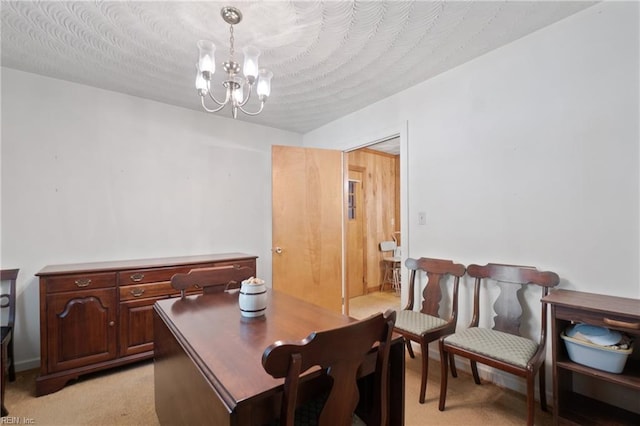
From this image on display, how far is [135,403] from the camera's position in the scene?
2.01 meters

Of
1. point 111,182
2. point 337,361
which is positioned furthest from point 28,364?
point 337,361

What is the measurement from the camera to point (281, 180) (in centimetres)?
345

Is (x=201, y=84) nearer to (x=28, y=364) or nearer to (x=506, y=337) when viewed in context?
(x=506, y=337)

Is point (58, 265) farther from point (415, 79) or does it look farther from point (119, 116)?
point (415, 79)

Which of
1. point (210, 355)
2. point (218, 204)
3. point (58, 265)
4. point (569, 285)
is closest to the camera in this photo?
point (210, 355)

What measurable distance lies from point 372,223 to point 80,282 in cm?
409

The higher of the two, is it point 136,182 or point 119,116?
point 119,116

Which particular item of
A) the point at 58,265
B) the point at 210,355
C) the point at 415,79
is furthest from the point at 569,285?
the point at 58,265

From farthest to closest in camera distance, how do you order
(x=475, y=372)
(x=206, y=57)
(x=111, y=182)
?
(x=111, y=182) < (x=475, y=372) < (x=206, y=57)

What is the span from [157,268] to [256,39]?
79.1 inches

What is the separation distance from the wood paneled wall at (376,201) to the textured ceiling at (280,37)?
244cm

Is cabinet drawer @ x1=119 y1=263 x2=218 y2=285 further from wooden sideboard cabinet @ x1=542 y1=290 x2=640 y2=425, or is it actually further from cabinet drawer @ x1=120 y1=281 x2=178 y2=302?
wooden sideboard cabinet @ x1=542 y1=290 x2=640 y2=425

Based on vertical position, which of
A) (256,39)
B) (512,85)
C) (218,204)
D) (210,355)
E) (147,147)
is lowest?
(210,355)

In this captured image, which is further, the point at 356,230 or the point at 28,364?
the point at 356,230
